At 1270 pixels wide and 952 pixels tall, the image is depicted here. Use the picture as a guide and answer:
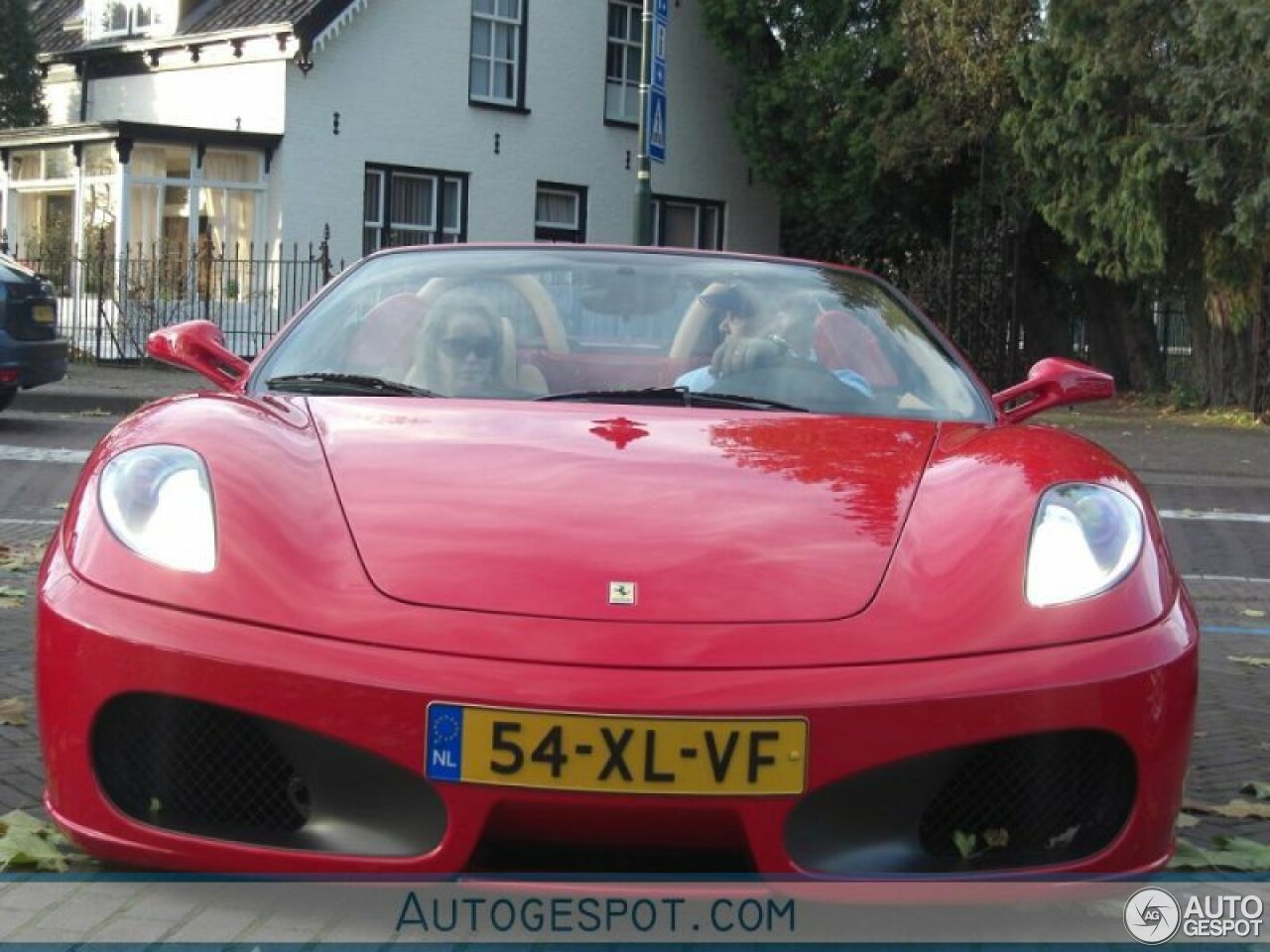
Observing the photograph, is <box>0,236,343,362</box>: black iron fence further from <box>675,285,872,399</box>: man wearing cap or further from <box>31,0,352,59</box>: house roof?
<box>675,285,872,399</box>: man wearing cap

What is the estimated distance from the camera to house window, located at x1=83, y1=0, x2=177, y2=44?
28.5 m

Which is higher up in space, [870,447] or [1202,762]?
[870,447]

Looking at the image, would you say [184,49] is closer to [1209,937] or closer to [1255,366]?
[1255,366]

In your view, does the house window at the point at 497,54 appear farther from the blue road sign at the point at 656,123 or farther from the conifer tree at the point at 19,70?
the blue road sign at the point at 656,123

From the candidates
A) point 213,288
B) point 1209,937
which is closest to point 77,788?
point 1209,937

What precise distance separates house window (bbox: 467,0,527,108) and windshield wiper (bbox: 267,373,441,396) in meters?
25.9

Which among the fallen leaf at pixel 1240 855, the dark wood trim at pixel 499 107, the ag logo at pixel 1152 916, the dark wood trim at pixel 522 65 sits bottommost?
the fallen leaf at pixel 1240 855

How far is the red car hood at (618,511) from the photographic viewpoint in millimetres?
2799

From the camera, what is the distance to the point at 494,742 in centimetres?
255

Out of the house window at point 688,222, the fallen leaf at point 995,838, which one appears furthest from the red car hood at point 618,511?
the house window at point 688,222

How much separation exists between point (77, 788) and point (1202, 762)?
9.27ft

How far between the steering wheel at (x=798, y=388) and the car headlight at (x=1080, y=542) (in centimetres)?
80

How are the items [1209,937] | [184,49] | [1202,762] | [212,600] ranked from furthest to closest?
[184,49] → [1202,762] → [1209,937] → [212,600]

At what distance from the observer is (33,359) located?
46.2 feet
